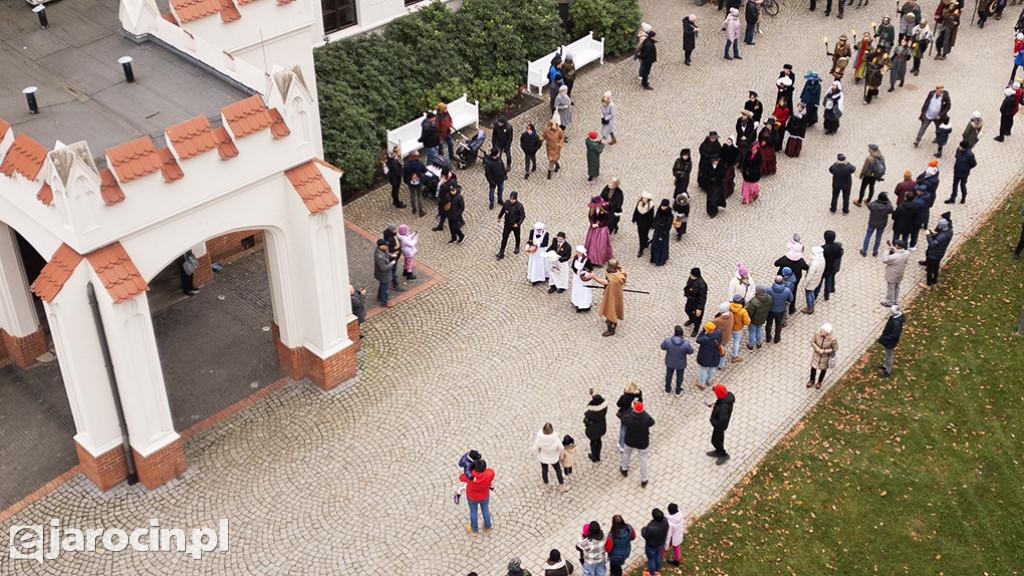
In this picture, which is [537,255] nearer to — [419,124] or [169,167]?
[419,124]

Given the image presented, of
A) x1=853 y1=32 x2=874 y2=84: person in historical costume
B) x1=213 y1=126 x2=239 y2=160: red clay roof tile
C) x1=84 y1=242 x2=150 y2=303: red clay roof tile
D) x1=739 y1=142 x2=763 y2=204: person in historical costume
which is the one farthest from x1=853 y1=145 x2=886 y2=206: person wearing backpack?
x1=84 y1=242 x2=150 y2=303: red clay roof tile

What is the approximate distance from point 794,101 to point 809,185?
4214 mm

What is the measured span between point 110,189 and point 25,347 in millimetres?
5884

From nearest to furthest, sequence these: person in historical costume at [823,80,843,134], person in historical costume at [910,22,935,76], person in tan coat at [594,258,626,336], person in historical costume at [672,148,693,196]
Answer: person in tan coat at [594,258,626,336] → person in historical costume at [672,148,693,196] → person in historical costume at [823,80,843,134] → person in historical costume at [910,22,935,76]

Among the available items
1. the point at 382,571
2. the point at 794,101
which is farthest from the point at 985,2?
the point at 382,571

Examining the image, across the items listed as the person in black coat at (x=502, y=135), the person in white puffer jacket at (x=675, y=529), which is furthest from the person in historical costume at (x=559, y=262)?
Result: the person in white puffer jacket at (x=675, y=529)

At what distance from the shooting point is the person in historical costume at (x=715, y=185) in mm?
23500

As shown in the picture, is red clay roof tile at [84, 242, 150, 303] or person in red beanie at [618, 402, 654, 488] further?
person in red beanie at [618, 402, 654, 488]

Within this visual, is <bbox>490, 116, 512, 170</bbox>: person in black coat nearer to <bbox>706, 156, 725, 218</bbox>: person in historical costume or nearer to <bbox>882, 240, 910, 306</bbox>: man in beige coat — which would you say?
<bbox>706, 156, 725, 218</bbox>: person in historical costume

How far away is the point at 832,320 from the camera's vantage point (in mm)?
21000

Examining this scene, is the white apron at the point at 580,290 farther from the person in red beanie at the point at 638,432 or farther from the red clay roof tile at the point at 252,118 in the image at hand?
the red clay roof tile at the point at 252,118

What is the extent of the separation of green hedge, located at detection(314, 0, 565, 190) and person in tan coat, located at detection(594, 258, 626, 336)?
711cm

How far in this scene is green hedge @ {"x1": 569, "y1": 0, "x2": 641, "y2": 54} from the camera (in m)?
30.1

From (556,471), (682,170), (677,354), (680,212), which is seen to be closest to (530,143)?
(682,170)
